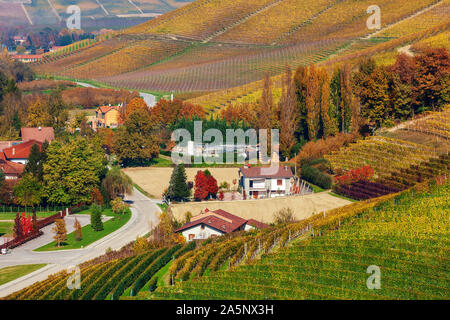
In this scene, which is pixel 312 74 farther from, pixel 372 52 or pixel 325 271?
pixel 325 271

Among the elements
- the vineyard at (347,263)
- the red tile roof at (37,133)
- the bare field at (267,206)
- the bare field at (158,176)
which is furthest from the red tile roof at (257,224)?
the red tile roof at (37,133)

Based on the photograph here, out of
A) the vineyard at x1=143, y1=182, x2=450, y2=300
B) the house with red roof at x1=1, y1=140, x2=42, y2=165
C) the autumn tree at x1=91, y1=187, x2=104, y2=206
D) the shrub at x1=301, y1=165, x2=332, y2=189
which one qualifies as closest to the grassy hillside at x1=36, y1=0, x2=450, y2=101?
the house with red roof at x1=1, y1=140, x2=42, y2=165

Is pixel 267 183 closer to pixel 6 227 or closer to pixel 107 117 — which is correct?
pixel 6 227

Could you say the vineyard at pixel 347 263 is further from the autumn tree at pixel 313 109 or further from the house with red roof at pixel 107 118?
the house with red roof at pixel 107 118

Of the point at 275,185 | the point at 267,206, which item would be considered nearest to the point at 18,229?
the point at 267,206

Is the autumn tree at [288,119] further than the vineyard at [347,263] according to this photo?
Yes
